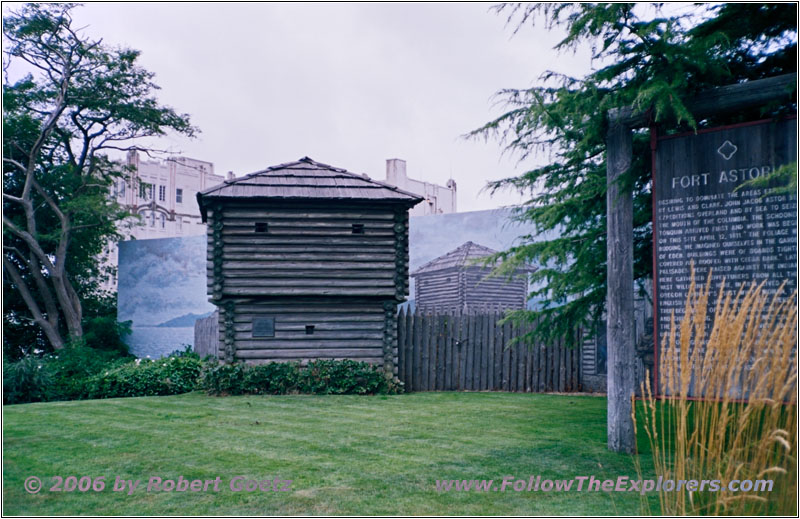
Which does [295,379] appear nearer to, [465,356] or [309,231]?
[309,231]

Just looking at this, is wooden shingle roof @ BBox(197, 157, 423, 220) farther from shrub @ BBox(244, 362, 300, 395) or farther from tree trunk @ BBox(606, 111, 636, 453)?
tree trunk @ BBox(606, 111, 636, 453)

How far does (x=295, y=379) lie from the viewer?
1470 cm

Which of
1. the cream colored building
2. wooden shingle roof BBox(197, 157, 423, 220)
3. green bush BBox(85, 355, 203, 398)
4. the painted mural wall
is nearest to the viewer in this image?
wooden shingle roof BBox(197, 157, 423, 220)

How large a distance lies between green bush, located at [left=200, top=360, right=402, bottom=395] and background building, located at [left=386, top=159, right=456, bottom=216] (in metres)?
19.0

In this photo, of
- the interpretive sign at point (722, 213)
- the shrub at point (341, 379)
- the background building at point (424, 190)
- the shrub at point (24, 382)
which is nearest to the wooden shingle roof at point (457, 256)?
the background building at point (424, 190)

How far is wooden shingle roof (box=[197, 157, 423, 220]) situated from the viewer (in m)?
14.7

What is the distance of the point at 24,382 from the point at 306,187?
26.0 feet

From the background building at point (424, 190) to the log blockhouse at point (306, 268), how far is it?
18.1 m

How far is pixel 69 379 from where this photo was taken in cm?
1798

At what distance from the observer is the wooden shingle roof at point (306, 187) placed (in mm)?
14688

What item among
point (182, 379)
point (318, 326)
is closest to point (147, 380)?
point (182, 379)

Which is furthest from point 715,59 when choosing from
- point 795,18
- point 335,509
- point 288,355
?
point 288,355

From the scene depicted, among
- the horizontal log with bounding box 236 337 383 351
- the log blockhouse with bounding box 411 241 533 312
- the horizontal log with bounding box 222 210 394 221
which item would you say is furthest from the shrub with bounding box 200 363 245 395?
the log blockhouse with bounding box 411 241 533 312

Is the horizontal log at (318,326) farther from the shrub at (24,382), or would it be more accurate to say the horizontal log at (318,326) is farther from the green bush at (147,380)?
the shrub at (24,382)
